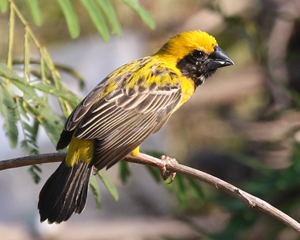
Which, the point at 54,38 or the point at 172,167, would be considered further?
the point at 54,38

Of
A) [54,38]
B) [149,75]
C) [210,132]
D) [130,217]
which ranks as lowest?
[130,217]

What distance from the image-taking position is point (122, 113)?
3703 millimetres

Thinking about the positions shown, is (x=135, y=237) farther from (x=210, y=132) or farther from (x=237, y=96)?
(x=237, y=96)

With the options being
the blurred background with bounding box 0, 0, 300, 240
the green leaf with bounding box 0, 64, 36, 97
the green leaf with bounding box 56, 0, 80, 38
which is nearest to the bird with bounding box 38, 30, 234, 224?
the green leaf with bounding box 0, 64, 36, 97

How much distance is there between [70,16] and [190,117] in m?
8.03

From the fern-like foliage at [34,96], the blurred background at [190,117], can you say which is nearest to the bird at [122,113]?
the fern-like foliage at [34,96]

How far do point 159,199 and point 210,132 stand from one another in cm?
203

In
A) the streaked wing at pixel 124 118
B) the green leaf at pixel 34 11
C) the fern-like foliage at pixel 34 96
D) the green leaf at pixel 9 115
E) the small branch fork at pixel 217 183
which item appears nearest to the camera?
the small branch fork at pixel 217 183

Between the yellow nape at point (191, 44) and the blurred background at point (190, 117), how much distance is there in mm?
2171

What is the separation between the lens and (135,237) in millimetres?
8617

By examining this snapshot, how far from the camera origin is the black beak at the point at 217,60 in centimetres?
411

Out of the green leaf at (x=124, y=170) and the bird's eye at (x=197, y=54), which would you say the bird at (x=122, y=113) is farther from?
the green leaf at (x=124, y=170)

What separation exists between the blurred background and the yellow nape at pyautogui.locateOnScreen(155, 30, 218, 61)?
217 centimetres

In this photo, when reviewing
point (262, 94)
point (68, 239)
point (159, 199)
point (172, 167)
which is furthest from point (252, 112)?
point (172, 167)
